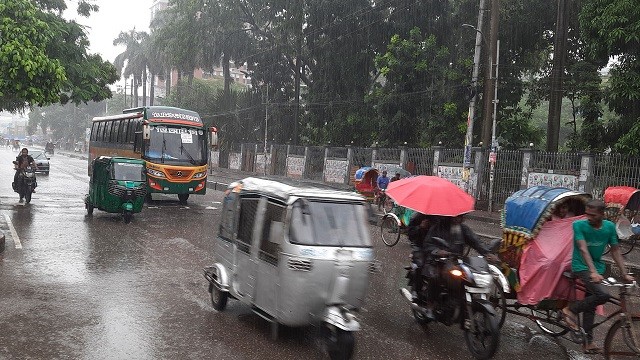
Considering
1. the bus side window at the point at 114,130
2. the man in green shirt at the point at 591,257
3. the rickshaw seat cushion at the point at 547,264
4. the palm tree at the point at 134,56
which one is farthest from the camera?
the palm tree at the point at 134,56

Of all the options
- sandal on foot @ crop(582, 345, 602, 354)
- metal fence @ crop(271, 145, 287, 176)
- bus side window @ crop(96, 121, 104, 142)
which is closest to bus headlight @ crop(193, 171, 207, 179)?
bus side window @ crop(96, 121, 104, 142)

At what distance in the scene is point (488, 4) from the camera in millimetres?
32656

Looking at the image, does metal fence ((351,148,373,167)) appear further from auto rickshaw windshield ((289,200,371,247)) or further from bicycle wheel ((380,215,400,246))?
auto rickshaw windshield ((289,200,371,247))

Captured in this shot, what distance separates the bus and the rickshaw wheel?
14290 millimetres

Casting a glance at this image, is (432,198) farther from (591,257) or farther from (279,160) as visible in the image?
(279,160)

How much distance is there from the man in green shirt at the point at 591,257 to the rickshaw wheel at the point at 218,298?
14.0 ft

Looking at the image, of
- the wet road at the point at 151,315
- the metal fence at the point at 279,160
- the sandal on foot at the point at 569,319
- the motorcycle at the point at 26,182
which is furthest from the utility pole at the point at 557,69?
the metal fence at the point at 279,160

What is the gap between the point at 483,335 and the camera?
658 centimetres

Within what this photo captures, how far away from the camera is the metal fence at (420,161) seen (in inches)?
1221

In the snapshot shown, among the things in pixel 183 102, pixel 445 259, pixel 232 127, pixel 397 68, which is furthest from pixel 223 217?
pixel 183 102

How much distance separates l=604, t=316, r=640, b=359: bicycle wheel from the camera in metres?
6.03

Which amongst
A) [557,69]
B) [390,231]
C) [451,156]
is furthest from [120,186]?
[557,69]

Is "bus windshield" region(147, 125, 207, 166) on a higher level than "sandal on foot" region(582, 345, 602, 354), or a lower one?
higher

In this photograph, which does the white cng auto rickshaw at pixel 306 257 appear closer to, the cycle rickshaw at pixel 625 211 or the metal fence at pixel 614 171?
the cycle rickshaw at pixel 625 211
